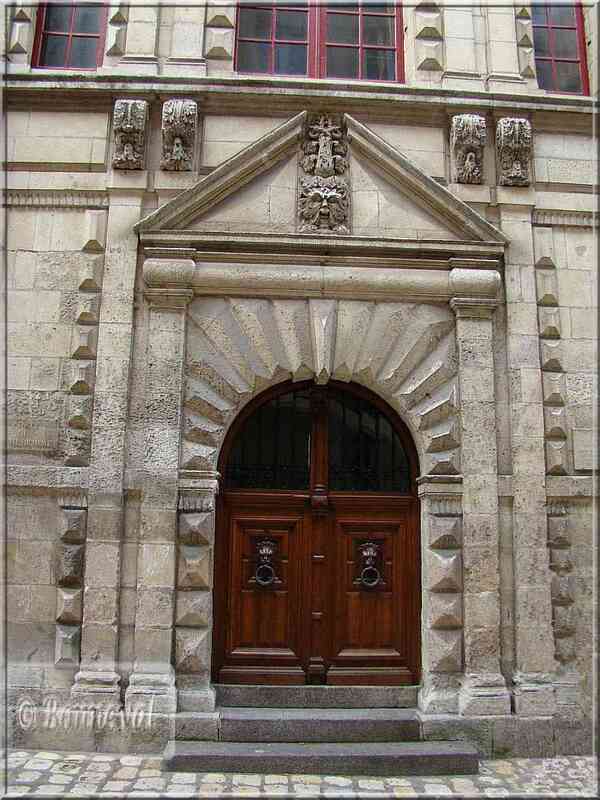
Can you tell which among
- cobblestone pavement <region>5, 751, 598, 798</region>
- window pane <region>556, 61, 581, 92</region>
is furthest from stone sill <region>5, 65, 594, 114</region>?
cobblestone pavement <region>5, 751, 598, 798</region>

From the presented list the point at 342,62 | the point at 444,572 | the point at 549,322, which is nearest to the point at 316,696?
the point at 444,572

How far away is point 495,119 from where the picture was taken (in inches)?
273

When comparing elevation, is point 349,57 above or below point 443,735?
above

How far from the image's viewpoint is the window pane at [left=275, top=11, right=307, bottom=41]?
744 centimetres

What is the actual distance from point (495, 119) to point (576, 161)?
95cm

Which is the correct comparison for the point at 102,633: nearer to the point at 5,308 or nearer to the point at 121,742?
the point at 121,742

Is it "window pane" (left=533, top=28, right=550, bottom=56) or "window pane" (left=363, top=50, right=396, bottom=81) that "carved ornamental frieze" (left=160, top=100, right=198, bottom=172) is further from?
"window pane" (left=533, top=28, right=550, bottom=56)

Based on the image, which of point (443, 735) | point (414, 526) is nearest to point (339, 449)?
point (414, 526)

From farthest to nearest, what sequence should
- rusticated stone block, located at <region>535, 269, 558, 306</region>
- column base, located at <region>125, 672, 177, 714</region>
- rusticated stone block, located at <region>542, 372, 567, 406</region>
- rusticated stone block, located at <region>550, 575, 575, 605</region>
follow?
rusticated stone block, located at <region>535, 269, 558, 306</region> < rusticated stone block, located at <region>542, 372, 567, 406</region> < rusticated stone block, located at <region>550, 575, 575, 605</region> < column base, located at <region>125, 672, 177, 714</region>

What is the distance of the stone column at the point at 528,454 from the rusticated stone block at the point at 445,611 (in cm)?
53

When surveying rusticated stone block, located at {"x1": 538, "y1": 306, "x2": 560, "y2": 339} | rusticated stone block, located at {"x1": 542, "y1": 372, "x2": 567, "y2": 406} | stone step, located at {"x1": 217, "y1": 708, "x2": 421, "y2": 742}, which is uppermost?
rusticated stone block, located at {"x1": 538, "y1": 306, "x2": 560, "y2": 339}

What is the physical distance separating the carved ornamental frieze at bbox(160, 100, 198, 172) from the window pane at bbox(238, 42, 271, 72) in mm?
1071

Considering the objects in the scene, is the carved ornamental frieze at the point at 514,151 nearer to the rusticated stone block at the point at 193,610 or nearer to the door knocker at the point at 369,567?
the door knocker at the point at 369,567

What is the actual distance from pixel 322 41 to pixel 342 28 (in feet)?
1.04
